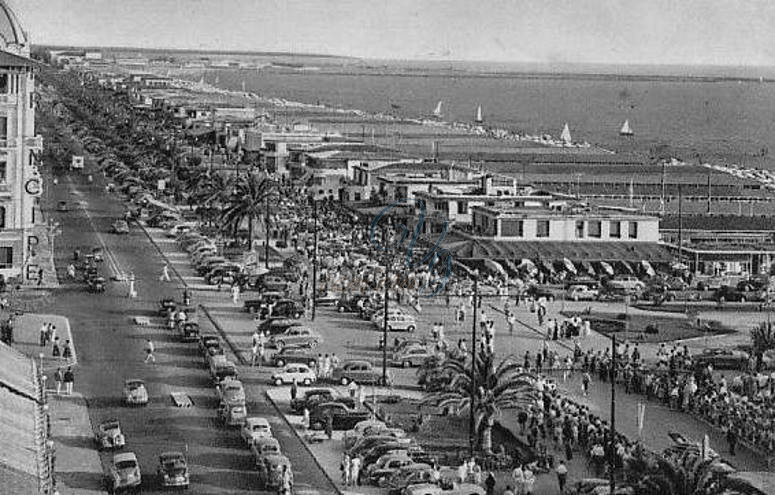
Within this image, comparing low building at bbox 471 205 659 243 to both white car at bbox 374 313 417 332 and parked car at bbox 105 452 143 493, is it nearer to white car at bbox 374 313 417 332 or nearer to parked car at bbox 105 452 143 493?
white car at bbox 374 313 417 332

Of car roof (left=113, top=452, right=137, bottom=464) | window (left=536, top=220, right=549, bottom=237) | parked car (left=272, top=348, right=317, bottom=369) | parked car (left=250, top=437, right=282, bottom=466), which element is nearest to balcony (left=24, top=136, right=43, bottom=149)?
parked car (left=272, top=348, right=317, bottom=369)

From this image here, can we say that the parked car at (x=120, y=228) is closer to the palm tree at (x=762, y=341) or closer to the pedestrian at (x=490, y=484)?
the palm tree at (x=762, y=341)

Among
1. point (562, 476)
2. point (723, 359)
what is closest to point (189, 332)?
point (723, 359)

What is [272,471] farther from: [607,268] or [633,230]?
[633,230]

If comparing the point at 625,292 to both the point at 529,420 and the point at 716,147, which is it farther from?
the point at 716,147

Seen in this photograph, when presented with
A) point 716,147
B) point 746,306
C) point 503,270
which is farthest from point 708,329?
point 716,147

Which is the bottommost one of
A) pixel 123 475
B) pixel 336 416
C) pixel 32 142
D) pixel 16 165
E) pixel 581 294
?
pixel 123 475
